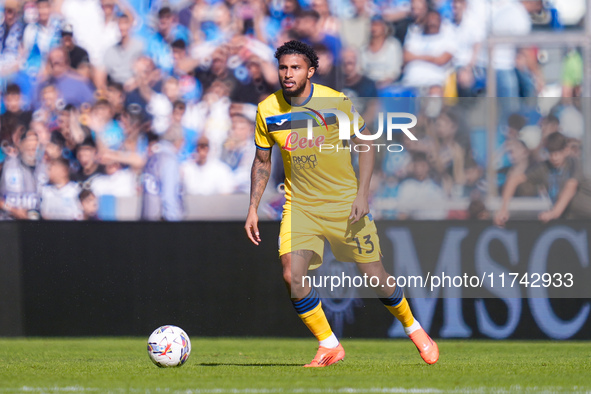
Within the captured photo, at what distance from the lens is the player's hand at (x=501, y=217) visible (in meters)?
8.34

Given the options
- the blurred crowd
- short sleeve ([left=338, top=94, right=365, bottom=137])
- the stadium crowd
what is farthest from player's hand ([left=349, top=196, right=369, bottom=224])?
the stadium crowd

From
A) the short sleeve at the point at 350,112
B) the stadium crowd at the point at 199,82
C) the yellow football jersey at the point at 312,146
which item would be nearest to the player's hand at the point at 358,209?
the yellow football jersey at the point at 312,146

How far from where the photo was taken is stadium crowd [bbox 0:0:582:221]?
918 centimetres

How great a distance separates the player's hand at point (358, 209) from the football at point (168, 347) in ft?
4.35

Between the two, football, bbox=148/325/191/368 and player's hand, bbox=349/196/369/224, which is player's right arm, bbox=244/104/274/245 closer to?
player's hand, bbox=349/196/369/224

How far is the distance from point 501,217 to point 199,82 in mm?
3572

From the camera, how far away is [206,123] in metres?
9.66

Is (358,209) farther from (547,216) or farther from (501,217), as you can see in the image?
(547,216)

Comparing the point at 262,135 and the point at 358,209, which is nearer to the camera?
the point at 358,209

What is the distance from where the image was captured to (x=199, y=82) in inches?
386

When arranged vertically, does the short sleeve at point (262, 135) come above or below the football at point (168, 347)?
above

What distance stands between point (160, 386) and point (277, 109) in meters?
2.10

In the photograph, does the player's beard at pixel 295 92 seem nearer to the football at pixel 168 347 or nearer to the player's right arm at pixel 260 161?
the player's right arm at pixel 260 161

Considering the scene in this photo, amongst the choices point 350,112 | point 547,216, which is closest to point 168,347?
point 350,112
